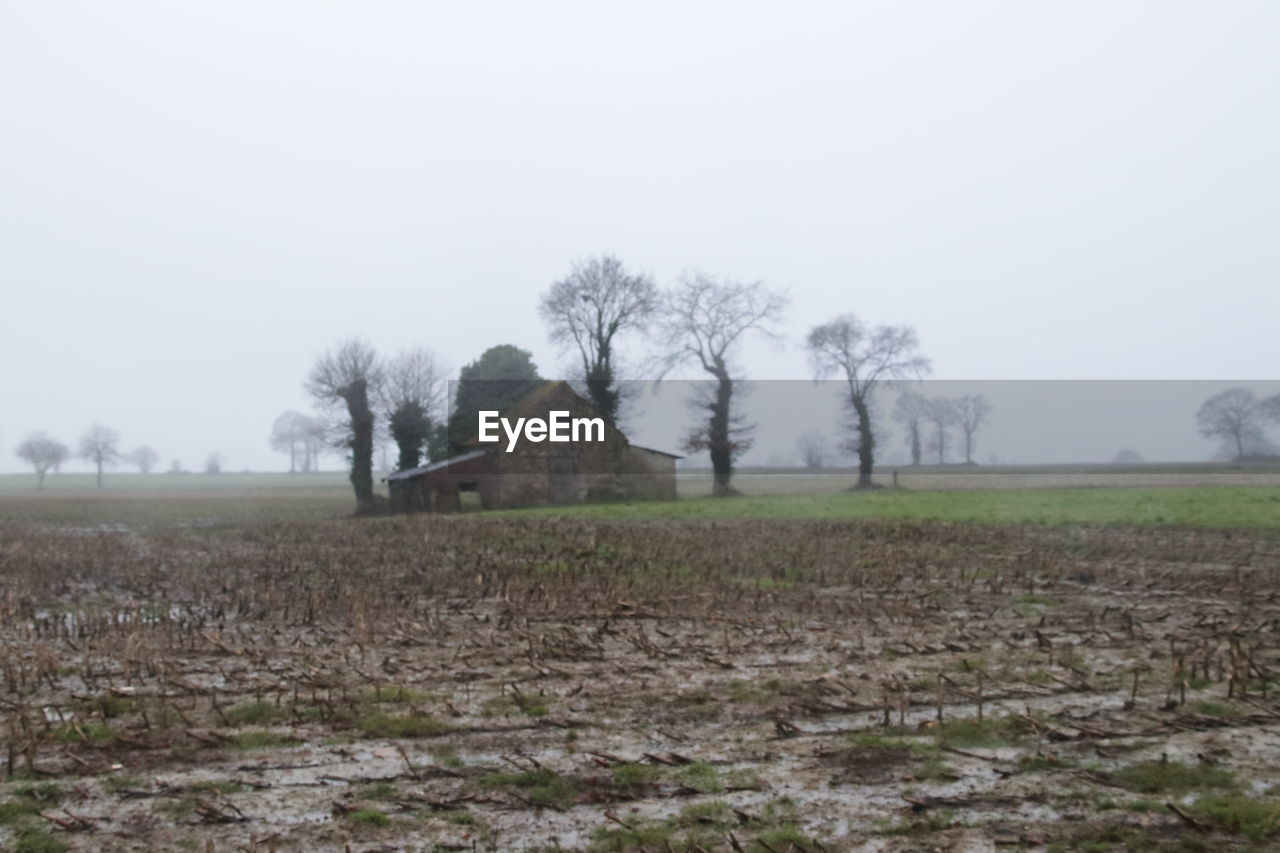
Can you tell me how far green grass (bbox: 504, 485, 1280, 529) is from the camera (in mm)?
24562

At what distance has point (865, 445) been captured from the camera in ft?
144

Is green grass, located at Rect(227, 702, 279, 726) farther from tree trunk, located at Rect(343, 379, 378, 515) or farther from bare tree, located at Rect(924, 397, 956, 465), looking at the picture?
tree trunk, located at Rect(343, 379, 378, 515)

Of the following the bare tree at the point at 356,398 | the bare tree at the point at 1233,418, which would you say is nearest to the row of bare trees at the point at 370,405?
the bare tree at the point at 356,398

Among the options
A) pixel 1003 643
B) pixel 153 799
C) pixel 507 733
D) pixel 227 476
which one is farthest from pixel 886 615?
pixel 227 476

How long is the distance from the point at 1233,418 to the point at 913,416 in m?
11.5

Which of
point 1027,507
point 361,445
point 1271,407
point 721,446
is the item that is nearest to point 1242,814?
point 1027,507

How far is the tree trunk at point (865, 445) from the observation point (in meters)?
42.8

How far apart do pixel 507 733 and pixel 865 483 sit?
37.5m

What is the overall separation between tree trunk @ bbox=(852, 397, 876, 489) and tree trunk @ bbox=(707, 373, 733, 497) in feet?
20.3

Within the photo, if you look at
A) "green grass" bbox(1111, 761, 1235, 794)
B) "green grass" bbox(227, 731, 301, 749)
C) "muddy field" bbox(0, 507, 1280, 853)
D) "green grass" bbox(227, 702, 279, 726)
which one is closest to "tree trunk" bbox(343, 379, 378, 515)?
"muddy field" bbox(0, 507, 1280, 853)

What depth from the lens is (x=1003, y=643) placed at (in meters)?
9.34

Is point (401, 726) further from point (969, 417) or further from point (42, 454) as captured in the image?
point (42, 454)

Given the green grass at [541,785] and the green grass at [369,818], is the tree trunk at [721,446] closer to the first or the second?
the green grass at [541,785]

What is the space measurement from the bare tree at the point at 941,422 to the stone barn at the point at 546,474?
12897mm
